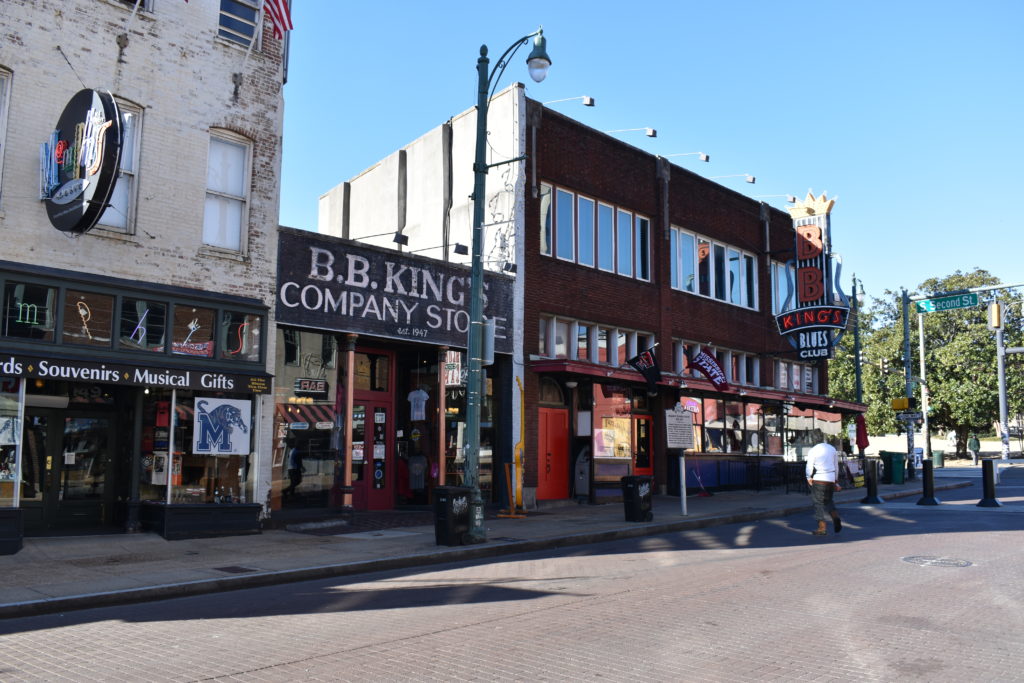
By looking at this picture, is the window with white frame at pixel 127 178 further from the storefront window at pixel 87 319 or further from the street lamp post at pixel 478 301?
the street lamp post at pixel 478 301

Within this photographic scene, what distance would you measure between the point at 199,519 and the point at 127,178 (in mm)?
5842

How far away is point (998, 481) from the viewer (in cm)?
3119

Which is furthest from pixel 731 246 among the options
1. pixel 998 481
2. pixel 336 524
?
pixel 336 524

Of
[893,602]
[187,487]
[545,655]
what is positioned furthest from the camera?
[187,487]

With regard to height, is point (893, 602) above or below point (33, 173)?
below

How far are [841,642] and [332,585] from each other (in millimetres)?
6065

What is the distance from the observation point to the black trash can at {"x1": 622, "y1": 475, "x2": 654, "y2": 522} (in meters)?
16.8

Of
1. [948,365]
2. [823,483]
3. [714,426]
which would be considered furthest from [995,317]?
A: [948,365]

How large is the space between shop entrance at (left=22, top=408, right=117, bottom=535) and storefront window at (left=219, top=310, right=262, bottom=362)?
224cm

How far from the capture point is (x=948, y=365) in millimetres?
50531

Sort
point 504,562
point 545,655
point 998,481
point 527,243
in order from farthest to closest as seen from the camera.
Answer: point 998,481 → point 527,243 → point 504,562 → point 545,655

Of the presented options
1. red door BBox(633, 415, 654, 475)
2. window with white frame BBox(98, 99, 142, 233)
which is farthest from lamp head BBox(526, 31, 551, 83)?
red door BBox(633, 415, 654, 475)

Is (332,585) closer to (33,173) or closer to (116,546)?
(116,546)

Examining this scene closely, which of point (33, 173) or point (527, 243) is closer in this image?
point (33, 173)
